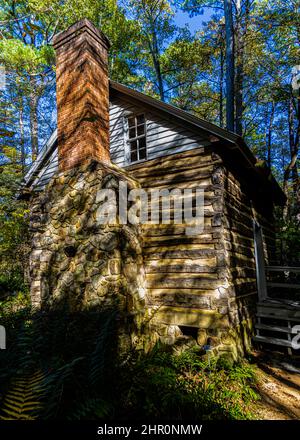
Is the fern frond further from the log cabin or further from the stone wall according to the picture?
the log cabin

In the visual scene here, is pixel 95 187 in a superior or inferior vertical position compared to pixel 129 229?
superior

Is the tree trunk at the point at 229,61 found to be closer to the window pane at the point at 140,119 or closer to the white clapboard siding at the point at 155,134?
the window pane at the point at 140,119

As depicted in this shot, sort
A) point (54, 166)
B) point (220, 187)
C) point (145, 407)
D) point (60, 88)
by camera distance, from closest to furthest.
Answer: point (145, 407) < point (220, 187) < point (60, 88) < point (54, 166)

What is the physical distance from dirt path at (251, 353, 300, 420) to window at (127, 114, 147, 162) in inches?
230

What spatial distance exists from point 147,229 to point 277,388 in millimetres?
4148

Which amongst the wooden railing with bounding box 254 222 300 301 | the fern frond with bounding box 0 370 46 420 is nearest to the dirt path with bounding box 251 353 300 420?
the wooden railing with bounding box 254 222 300 301

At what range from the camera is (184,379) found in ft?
14.5

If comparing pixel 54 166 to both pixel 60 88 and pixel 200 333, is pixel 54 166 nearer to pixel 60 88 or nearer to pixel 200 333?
pixel 60 88

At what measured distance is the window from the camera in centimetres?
718

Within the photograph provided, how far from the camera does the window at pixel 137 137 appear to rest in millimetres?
7180

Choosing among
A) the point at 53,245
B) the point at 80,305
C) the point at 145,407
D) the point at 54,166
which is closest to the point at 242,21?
the point at 54,166

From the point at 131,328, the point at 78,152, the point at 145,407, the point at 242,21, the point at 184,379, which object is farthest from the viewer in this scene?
the point at 242,21

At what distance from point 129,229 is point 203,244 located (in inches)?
67.1

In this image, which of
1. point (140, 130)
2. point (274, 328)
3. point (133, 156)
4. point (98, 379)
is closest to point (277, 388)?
point (274, 328)
